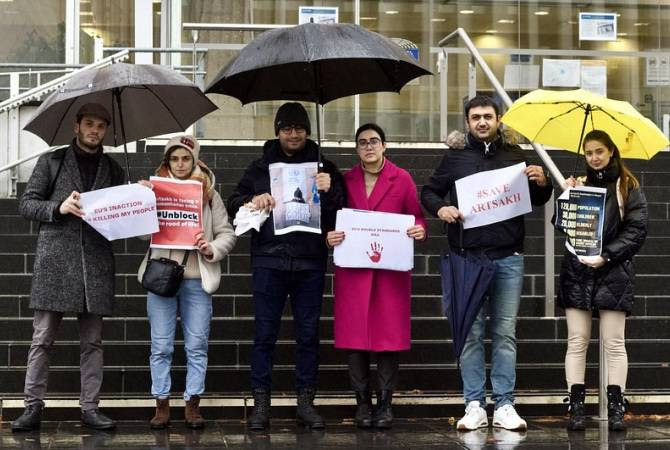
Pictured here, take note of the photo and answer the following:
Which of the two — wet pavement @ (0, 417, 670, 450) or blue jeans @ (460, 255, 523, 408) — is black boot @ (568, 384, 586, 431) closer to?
wet pavement @ (0, 417, 670, 450)

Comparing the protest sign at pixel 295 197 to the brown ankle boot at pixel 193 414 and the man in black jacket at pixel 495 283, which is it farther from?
the brown ankle boot at pixel 193 414

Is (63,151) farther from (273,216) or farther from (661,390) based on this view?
(661,390)

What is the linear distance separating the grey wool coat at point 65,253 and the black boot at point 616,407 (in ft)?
10.8

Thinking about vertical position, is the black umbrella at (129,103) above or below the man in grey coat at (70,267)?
above

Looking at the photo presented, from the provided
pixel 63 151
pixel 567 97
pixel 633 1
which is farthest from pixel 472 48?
pixel 633 1

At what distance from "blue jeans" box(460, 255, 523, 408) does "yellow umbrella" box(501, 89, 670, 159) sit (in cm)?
95

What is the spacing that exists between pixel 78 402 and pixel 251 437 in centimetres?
143

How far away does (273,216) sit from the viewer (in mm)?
8094

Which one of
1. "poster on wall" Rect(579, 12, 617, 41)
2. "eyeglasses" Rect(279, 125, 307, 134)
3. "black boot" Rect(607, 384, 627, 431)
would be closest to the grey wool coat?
"eyeglasses" Rect(279, 125, 307, 134)

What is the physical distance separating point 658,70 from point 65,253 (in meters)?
11.1

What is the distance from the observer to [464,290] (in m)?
8.02

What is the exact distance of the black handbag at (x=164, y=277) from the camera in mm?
7918

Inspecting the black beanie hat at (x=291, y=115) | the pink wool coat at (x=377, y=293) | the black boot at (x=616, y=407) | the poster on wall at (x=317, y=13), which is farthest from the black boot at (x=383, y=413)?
the poster on wall at (x=317, y=13)

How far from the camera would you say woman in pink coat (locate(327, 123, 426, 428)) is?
812 cm
